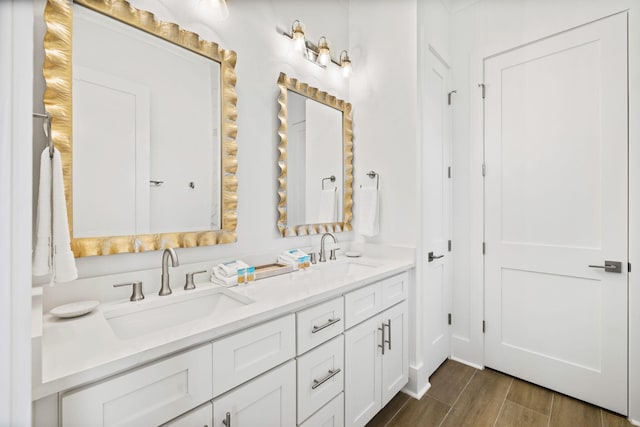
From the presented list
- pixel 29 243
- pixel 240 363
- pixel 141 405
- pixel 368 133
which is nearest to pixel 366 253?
pixel 368 133

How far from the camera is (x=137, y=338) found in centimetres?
77

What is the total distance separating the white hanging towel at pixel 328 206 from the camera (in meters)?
2.06

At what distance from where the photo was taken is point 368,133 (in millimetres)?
2158

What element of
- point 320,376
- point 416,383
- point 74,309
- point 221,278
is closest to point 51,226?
point 74,309

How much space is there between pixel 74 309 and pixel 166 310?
287 mm

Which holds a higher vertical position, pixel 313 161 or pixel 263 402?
pixel 313 161

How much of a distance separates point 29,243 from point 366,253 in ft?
6.16

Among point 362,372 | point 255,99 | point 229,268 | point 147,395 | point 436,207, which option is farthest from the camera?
point 436,207

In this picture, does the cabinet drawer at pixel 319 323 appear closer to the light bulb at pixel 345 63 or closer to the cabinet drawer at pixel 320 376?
the cabinet drawer at pixel 320 376

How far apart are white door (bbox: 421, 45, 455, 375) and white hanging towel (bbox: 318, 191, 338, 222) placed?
2.09ft

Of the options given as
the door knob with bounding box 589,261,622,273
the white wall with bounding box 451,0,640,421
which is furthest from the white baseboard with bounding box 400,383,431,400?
the door knob with bounding box 589,261,622,273

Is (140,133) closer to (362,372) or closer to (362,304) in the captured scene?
(362,304)

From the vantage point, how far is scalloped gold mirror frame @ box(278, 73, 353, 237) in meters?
1.72

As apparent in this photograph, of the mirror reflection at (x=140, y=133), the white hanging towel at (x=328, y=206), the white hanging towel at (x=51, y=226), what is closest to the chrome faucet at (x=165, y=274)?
the mirror reflection at (x=140, y=133)
